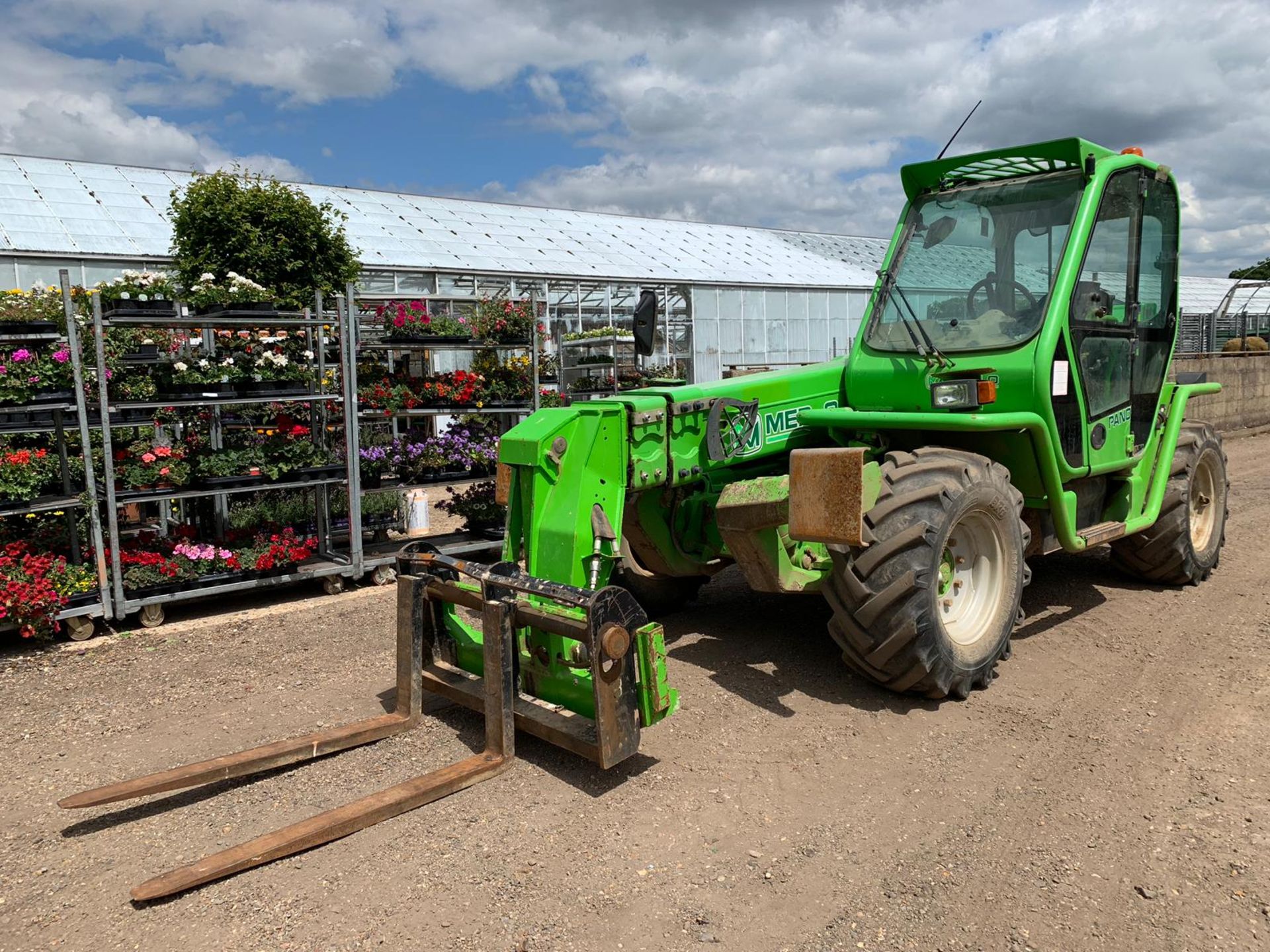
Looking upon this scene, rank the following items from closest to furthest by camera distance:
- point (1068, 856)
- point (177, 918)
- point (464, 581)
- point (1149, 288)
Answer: point (177, 918), point (1068, 856), point (464, 581), point (1149, 288)

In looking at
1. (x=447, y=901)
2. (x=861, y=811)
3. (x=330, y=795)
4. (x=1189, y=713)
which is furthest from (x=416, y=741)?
(x=1189, y=713)

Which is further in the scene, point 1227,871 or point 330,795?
point 330,795

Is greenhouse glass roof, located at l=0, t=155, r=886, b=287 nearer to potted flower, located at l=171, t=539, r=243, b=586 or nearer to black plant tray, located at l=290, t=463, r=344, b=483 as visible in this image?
black plant tray, located at l=290, t=463, r=344, b=483

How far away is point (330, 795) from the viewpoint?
3803mm

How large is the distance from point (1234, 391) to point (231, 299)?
17.0m

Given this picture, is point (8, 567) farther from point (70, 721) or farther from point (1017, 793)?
point (1017, 793)

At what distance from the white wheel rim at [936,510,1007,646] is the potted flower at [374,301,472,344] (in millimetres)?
5073

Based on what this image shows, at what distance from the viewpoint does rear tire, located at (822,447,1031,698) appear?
14.3 feet

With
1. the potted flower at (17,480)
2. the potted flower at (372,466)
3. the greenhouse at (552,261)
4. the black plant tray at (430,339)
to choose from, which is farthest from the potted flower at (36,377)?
the greenhouse at (552,261)

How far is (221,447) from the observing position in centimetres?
820

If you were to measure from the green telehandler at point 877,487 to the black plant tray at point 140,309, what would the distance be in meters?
3.60

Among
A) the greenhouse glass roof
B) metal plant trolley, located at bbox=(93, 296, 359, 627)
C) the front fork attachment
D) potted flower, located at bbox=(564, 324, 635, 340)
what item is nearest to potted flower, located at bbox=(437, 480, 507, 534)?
metal plant trolley, located at bbox=(93, 296, 359, 627)

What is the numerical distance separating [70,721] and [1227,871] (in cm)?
521

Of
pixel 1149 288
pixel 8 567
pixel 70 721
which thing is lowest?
pixel 70 721
